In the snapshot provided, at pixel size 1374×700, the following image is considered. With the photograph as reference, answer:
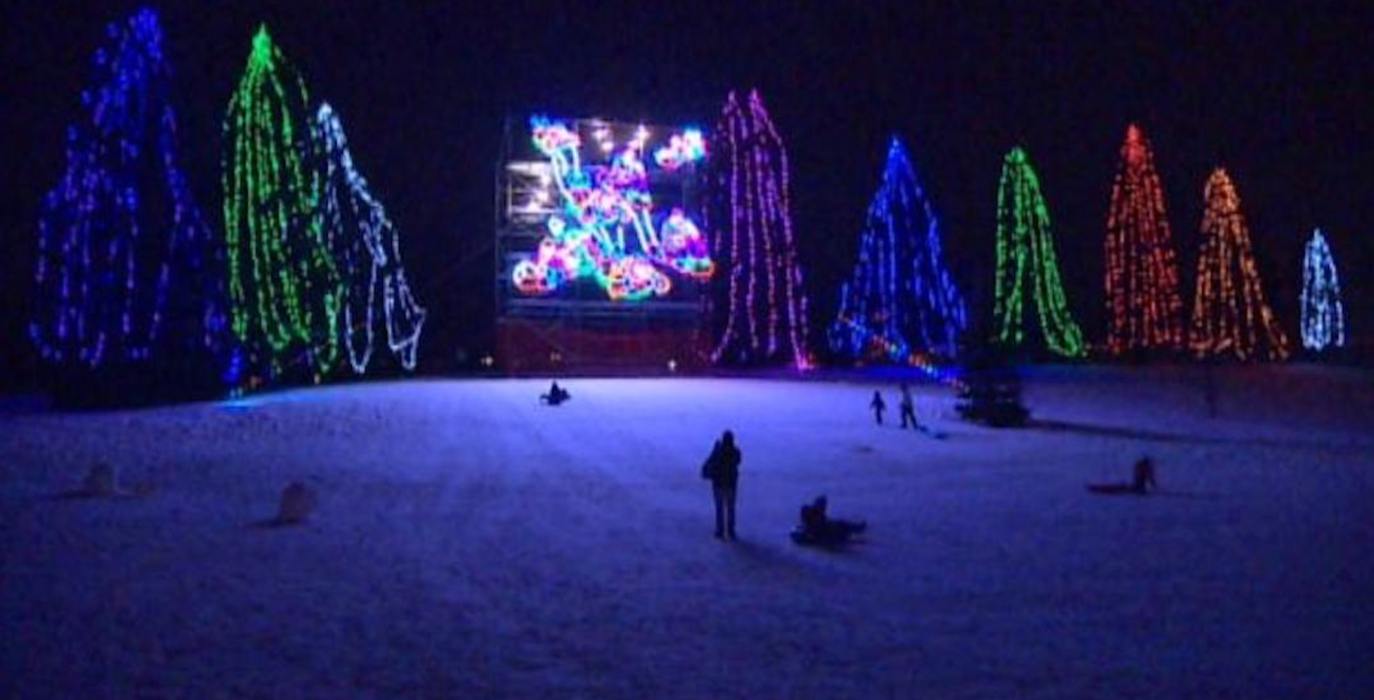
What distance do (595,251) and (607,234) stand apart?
106cm

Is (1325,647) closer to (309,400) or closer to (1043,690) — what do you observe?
(1043,690)

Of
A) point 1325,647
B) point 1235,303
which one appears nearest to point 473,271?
point 1235,303

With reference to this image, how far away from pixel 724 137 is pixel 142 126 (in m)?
33.7

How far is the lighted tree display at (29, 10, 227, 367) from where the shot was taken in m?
30.4

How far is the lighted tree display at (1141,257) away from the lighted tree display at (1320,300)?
41.0 feet

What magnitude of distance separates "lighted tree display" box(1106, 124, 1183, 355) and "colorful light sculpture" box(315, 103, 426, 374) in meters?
34.5

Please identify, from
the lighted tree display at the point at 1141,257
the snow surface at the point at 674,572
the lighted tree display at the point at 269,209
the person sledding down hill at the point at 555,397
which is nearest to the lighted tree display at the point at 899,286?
the lighted tree display at the point at 1141,257

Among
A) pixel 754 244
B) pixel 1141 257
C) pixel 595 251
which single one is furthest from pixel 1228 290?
pixel 595 251

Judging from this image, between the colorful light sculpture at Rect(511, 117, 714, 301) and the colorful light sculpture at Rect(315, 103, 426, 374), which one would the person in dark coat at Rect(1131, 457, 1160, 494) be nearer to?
the colorful light sculpture at Rect(315, 103, 426, 374)

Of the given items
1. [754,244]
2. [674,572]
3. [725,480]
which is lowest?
[674,572]

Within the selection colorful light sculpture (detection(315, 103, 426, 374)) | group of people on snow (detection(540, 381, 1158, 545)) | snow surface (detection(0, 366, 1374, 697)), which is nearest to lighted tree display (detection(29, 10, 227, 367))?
snow surface (detection(0, 366, 1374, 697))

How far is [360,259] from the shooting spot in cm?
5041

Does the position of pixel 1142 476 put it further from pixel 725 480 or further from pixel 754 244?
pixel 754 244

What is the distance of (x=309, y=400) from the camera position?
1329 inches
